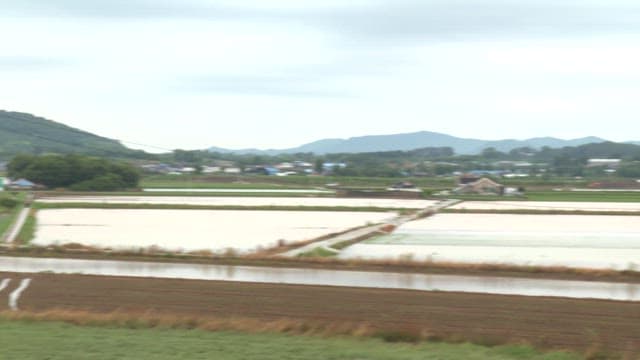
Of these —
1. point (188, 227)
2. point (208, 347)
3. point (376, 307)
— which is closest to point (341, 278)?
point (376, 307)

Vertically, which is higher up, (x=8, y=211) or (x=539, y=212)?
(x=8, y=211)

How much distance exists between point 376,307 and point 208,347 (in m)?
4.62

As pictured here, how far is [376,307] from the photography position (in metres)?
13.8

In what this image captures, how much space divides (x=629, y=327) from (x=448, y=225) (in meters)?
23.7

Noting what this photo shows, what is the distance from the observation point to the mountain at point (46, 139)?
444 feet

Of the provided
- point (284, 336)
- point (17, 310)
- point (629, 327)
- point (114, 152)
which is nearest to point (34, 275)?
point (17, 310)

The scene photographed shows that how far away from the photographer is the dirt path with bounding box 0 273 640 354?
11805mm

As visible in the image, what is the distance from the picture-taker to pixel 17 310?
13.5 m

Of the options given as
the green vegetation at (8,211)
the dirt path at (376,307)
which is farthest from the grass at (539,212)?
the dirt path at (376,307)

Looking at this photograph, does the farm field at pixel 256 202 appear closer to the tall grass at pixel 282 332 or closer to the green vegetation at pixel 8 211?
the green vegetation at pixel 8 211

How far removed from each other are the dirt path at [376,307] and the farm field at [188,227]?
866 cm

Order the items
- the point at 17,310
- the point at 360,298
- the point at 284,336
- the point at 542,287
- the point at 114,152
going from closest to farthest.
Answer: the point at 284,336 → the point at 17,310 → the point at 360,298 → the point at 542,287 → the point at 114,152

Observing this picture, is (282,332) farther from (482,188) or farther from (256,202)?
(482,188)

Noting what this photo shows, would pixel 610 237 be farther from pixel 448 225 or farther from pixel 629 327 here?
pixel 629 327
